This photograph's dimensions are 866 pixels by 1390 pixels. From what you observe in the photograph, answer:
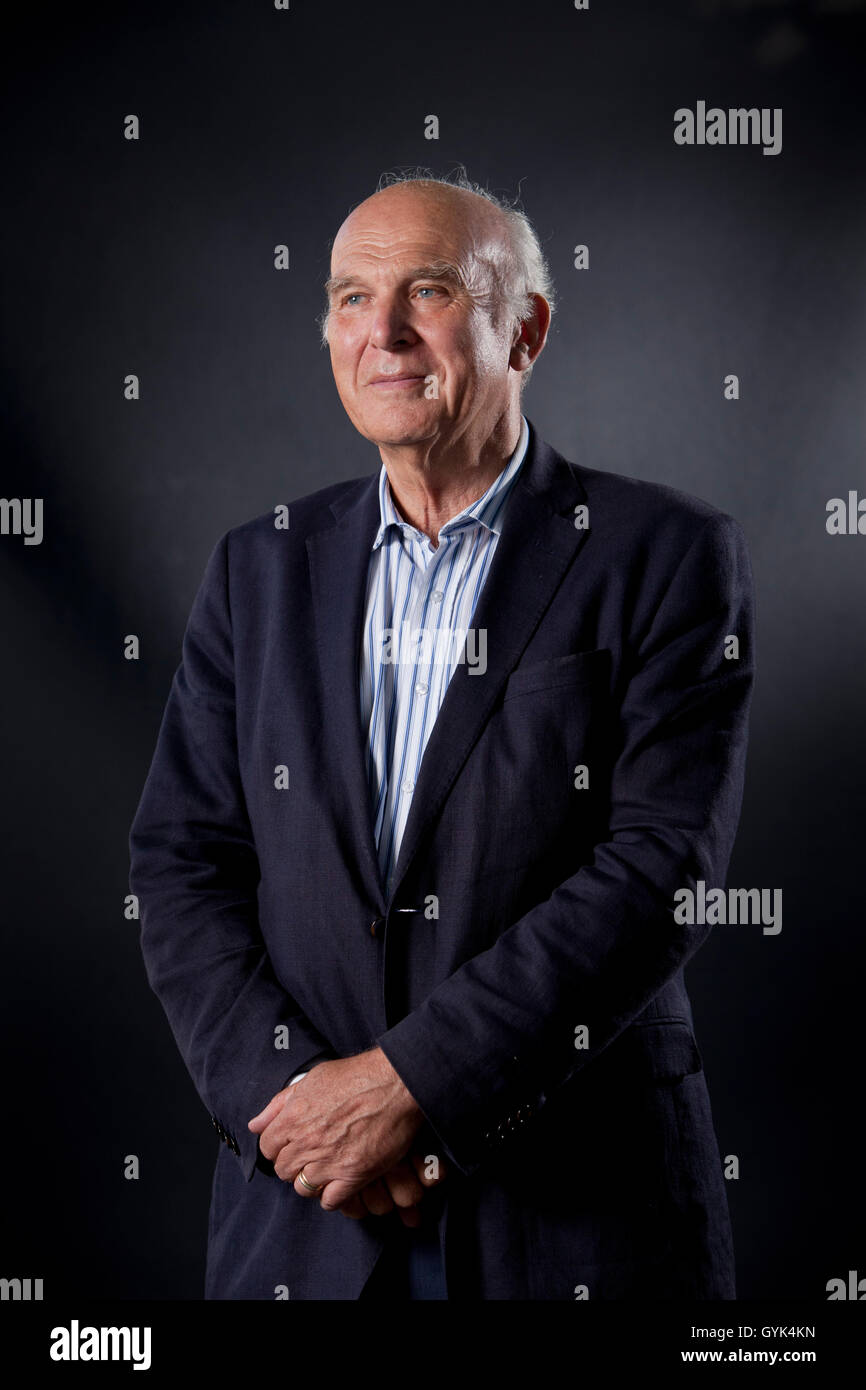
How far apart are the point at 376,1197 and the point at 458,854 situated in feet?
1.49

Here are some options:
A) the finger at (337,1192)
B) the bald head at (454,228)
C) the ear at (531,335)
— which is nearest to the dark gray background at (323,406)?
the ear at (531,335)

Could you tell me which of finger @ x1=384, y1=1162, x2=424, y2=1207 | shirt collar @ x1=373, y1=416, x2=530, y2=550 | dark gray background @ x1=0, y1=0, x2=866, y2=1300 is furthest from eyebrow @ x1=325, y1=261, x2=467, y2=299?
finger @ x1=384, y1=1162, x2=424, y2=1207

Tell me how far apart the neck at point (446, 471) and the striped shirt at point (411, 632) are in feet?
0.06

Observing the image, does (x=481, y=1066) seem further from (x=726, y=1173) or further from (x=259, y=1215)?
(x=726, y=1173)

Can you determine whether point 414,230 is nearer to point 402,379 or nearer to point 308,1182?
point 402,379

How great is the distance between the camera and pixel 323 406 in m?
2.63

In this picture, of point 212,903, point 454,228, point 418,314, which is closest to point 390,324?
point 418,314

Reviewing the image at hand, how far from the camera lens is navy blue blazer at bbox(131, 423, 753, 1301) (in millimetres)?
1607

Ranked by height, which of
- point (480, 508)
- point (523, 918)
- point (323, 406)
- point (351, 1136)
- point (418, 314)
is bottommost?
point (351, 1136)

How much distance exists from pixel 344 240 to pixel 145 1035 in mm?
1656

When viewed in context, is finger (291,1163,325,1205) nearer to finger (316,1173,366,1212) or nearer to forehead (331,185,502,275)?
finger (316,1173,366,1212)

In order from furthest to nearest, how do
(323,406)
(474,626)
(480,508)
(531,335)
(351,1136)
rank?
(323,406) → (531,335) → (480,508) → (474,626) → (351,1136)

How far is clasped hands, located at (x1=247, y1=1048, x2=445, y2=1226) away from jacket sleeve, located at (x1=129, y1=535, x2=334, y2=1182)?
4 cm

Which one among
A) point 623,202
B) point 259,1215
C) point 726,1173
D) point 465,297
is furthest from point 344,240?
point 726,1173
